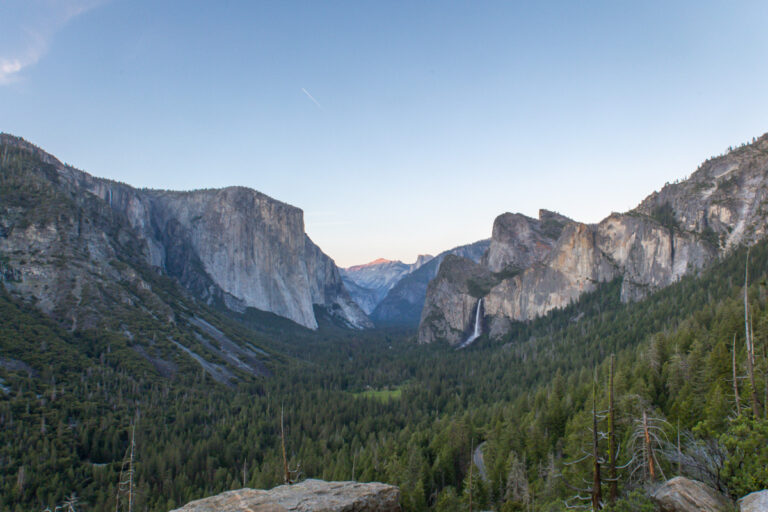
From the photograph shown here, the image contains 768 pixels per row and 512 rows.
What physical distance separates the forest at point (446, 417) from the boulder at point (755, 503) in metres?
1.70

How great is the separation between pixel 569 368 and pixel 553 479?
211ft

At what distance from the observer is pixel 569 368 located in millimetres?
98062

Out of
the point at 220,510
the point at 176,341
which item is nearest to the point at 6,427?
the point at 176,341

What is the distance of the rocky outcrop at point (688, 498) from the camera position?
1368 centimetres

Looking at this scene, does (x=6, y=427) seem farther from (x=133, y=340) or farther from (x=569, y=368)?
(x=569, y=368)

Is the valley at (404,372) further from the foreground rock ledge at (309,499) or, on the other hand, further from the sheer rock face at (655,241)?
the foreground rock ledge at (309,499)

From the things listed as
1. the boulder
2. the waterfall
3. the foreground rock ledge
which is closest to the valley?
the waterfall

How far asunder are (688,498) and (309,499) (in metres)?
12.0

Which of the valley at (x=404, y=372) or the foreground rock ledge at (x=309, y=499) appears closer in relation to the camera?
the foreground rock ledge at (x=309, y=499)

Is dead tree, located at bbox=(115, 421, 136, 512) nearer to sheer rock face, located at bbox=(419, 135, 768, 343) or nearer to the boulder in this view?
the boulder

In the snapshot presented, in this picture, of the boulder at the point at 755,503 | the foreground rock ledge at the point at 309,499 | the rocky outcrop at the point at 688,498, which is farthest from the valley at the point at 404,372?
the foreground rock ledge at the point at 309,499

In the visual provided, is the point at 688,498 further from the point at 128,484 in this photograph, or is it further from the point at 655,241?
the point at 655,241

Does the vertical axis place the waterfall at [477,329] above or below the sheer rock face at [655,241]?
below

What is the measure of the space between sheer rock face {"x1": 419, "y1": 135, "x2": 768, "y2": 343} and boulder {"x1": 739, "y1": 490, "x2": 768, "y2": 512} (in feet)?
379
